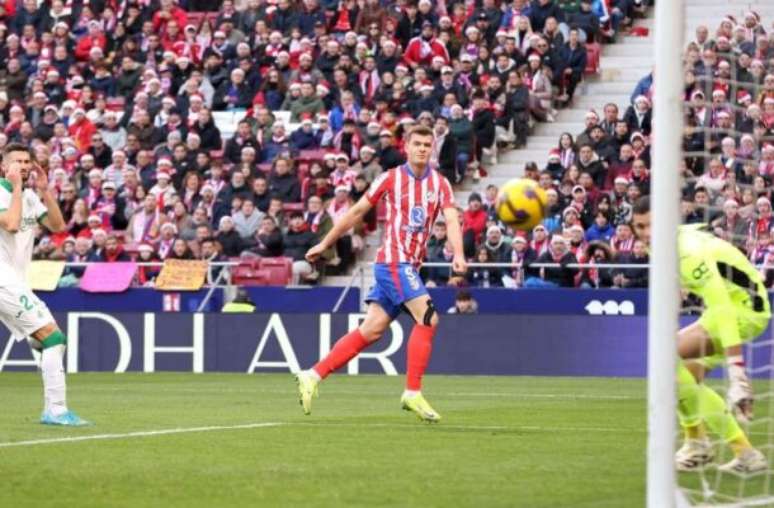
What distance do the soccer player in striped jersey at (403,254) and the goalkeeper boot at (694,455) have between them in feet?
13.8

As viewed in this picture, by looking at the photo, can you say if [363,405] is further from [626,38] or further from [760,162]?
[626,38]

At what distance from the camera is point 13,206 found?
13578mm

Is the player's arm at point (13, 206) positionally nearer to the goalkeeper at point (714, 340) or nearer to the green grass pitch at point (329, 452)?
the green grass pitch at point (329, 452)

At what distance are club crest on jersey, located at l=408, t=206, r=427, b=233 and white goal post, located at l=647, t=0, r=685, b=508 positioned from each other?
632cm

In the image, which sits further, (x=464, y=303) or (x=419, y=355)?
(x=464, y=303)

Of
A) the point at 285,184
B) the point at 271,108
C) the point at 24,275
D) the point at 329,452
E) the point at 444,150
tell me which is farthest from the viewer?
the point at 271,108

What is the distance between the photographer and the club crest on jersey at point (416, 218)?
14477mm

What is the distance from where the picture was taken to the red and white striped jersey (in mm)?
14438

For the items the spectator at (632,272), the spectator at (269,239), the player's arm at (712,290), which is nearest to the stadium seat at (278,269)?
the spectator at (269,239)

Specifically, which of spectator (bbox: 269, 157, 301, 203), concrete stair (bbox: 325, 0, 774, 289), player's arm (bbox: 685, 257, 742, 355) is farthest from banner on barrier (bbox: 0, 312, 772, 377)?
player's arm (bbox: 685, 257, 742, 355)

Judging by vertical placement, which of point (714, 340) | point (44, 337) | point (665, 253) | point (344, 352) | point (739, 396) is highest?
point (665, 253)

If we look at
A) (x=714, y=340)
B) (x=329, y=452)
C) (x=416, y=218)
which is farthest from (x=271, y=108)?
(x=714, y=340)

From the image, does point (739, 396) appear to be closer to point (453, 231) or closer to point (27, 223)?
point (453, 231)

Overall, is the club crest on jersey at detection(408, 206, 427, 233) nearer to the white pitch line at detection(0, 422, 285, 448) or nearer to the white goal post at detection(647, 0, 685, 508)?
the white pitch line at detection(0, 422, 285, 448)
